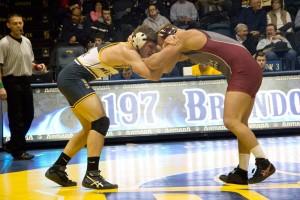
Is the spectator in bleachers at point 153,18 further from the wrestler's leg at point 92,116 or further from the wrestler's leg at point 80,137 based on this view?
the wrestler's leg at point 92,116

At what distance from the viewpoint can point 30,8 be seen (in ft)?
63.6

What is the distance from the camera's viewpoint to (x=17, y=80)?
11.3 meters

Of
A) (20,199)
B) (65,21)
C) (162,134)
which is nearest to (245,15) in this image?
(65,21)

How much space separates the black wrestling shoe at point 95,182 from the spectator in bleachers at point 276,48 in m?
7.59

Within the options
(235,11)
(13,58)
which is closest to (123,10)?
(235,11)

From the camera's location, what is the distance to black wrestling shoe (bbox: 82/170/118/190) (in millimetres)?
7809

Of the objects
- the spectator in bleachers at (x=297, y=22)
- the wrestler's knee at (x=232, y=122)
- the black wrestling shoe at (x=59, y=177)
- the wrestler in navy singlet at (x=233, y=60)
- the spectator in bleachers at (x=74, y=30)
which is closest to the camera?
the wrestler's knee at (x=232, y=122)

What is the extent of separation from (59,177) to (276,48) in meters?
8.22

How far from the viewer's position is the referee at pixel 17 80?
1121 cm

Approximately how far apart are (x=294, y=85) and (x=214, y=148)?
8.14ft

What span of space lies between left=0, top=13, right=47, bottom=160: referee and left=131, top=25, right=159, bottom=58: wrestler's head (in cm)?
328

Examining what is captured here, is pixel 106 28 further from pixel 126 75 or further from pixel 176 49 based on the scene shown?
pixel 176 49

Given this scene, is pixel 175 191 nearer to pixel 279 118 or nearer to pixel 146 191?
pixel 146 191

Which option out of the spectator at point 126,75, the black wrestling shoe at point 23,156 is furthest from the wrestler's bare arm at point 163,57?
the spectator at point 126,75
